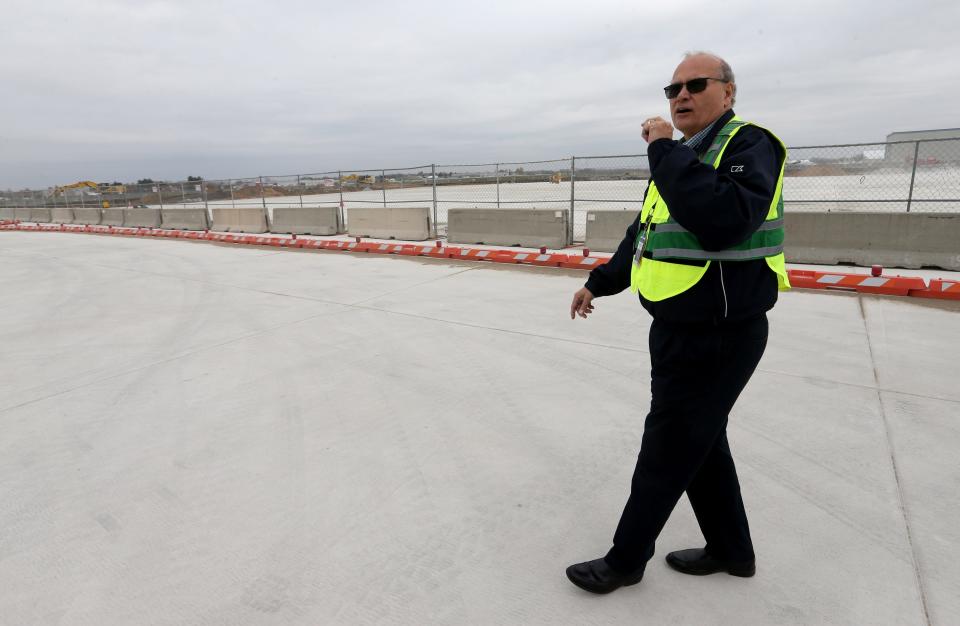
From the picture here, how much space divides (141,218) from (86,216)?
20.9ft

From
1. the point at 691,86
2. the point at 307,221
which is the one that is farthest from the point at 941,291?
the point at 307,221

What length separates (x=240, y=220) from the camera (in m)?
19.7

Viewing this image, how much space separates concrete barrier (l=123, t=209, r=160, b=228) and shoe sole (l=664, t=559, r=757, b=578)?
25585 millimetres

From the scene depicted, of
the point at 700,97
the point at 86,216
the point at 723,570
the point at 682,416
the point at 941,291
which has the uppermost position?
the point at 700,97

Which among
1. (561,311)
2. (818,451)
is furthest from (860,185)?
(818,451)

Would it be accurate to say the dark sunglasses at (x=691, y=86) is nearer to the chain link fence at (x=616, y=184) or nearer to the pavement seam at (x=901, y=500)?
the pavement seam at (x=901, y=500)

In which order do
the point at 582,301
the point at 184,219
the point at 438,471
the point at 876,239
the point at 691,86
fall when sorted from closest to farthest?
the point at 691,86 → the point at 582,301 → the point at 438,471 → the point at 876,239 → the point at 184,219

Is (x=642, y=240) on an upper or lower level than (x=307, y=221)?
upper

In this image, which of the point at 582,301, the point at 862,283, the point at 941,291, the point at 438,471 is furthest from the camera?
the point at 862,283

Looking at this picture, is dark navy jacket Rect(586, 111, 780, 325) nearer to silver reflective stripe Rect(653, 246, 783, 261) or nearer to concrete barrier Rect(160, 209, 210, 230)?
silver reflective stripe Rect(653, 246, 783, 261)

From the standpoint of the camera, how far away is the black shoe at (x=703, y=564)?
2.38 metres

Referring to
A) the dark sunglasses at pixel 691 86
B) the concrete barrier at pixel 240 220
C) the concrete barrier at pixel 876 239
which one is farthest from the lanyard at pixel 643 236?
the concrete barrier at pixel 240 220

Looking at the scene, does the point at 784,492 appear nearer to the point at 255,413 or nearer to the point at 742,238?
the point at 742,238

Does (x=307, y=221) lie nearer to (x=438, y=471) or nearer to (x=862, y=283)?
(x=862, y=283)
